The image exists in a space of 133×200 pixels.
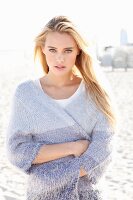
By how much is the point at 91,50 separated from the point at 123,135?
671cm

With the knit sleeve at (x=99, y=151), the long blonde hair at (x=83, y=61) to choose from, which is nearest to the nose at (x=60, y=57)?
the long blonde hair at (x=83, y=61)

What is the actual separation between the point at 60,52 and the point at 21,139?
1.48 feet

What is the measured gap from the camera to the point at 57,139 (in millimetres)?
2596

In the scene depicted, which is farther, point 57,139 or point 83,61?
point 83,61

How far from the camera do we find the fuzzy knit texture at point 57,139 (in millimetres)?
2537

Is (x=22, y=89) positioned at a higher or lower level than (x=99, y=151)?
higher

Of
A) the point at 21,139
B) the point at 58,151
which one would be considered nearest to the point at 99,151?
the point at 58,151

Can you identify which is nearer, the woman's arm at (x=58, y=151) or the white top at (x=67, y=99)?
the woman's arm at (x=58, y=151)

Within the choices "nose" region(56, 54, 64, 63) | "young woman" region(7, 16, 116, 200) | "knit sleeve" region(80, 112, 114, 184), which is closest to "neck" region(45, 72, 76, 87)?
"young woman" region(7, 16, 116, 200)

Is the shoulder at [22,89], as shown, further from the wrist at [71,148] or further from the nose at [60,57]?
the wrist at [71,148]

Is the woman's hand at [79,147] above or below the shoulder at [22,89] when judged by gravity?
below

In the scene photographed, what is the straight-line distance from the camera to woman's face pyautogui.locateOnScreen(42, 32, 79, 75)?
257 centimetres

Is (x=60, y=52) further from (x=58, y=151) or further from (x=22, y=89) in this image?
(x=58, y=151)

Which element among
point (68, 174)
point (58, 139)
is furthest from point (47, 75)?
point (68, 174)
